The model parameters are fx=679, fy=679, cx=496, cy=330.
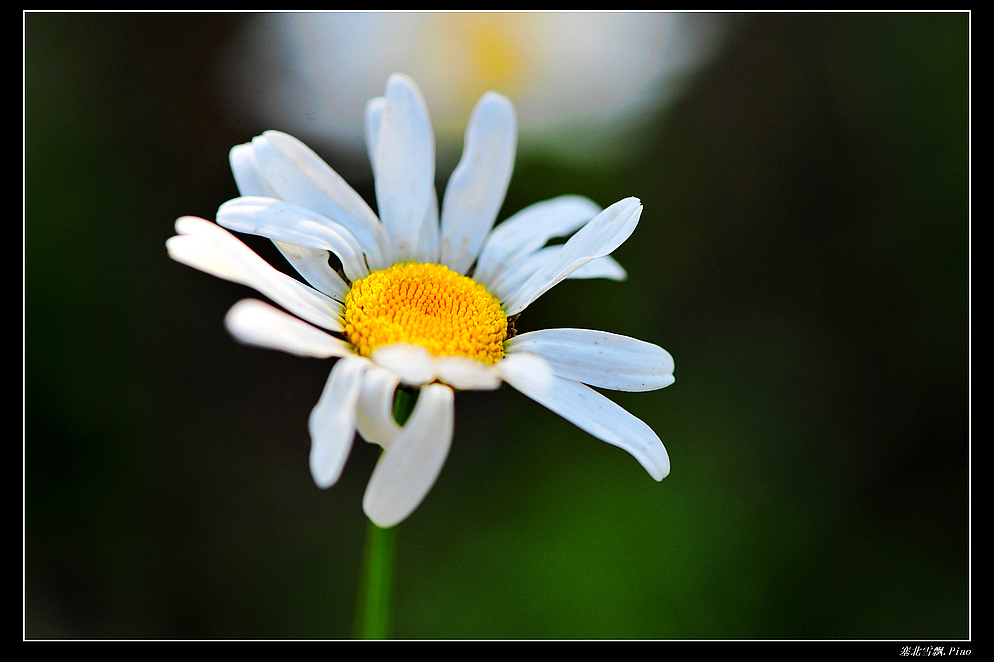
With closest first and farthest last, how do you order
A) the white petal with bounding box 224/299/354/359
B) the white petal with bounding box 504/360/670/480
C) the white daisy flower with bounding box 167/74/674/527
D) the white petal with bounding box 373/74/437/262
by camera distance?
the white petal with bounding box 224/299/354/359 < the white daisy flower with bounding box 167/74/674/527 < the white petal with bounding box 504/360/670/480 < the white petal with bounding box 373/74/437/262

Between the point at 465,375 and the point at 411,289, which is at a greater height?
the point at 411,289

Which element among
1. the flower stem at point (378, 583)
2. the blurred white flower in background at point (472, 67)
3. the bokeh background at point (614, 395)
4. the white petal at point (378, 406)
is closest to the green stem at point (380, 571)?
the flower stem at point (378, 583)

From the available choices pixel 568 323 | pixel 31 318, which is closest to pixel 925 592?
pixel 568 323

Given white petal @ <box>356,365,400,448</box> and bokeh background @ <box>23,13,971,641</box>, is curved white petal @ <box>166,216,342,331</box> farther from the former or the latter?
bokeh background @ <box>23,13,971,641</box>

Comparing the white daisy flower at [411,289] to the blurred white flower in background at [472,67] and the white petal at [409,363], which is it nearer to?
the white petal at [409,363]

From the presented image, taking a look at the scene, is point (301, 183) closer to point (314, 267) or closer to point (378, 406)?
point (314, 267)

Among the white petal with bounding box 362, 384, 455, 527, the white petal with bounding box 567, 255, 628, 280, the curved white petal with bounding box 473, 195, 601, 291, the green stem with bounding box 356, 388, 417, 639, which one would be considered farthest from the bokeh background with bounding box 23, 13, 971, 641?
the white petal with bounding box 362, 384, 455, 527

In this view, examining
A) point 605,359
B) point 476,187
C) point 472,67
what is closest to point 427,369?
point 605,359
